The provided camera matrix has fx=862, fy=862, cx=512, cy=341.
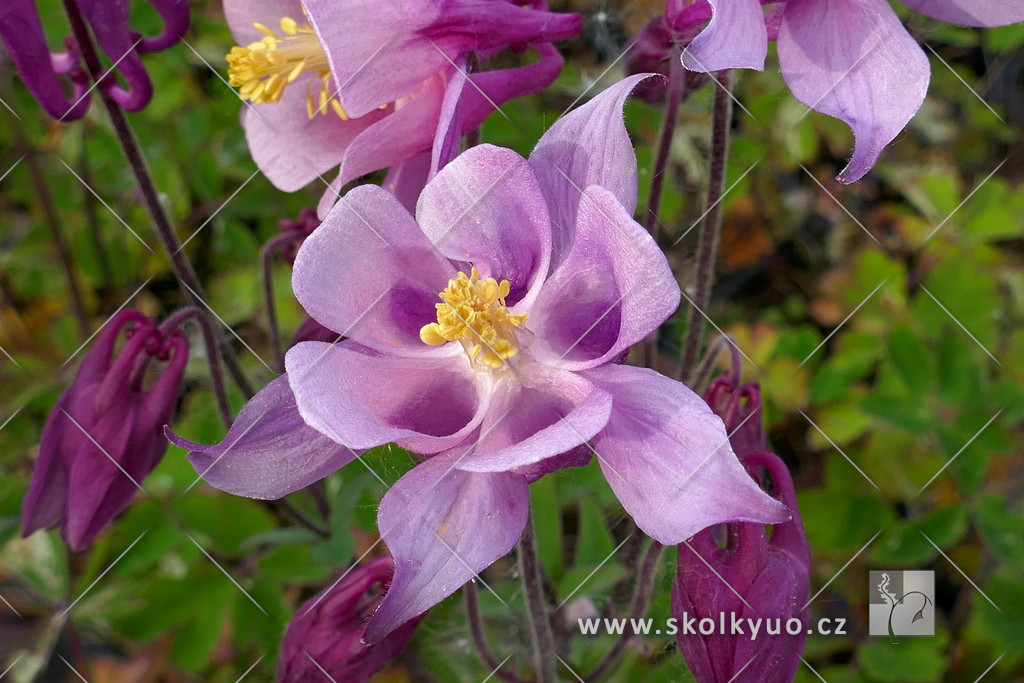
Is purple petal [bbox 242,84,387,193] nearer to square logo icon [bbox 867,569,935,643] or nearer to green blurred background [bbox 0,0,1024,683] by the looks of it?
green blurred background [bbox 0,0,1024,683]

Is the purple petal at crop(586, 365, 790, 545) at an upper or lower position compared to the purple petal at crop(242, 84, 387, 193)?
lower

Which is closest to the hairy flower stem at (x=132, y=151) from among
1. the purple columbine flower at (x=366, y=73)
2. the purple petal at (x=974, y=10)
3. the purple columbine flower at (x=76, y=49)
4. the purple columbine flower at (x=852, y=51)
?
the purple columbine flower at (x=76, y=49)

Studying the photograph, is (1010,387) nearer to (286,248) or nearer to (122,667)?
(286,248)

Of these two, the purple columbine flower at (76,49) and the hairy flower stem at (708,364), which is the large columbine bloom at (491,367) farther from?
the purple columbine flower at (76,49)

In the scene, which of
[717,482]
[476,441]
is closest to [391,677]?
[476,441]

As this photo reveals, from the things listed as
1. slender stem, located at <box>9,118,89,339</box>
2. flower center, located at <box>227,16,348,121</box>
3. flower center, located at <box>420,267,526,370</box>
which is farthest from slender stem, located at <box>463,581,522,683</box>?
slender stem, located at <box>9,118,89,339</box>
